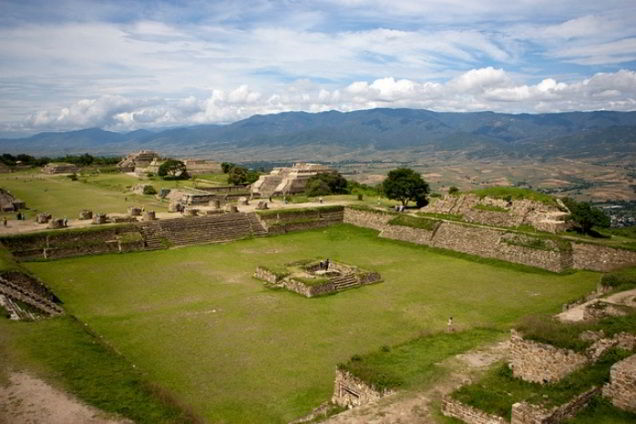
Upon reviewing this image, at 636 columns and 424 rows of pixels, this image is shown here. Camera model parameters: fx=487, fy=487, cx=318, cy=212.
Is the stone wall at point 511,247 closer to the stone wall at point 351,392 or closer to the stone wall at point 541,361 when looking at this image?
the stone wall at point 541,361

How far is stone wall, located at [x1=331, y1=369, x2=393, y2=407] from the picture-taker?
10876mm

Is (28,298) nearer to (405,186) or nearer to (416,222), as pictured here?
(416,222)

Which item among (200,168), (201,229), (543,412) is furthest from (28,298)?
(200,168)

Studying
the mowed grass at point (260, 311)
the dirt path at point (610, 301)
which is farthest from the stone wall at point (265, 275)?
the dirt path at point (610, 301)

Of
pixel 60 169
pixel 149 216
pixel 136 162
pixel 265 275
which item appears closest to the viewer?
pixel 265 275

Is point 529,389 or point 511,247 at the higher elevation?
point 529,389

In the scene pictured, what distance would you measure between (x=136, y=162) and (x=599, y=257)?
63.2m

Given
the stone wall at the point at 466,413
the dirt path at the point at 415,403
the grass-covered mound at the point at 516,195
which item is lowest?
the dirt path at the point at 415,403

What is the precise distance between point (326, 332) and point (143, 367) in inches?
227

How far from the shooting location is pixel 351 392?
36.9 ft

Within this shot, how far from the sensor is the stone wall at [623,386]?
8.94m

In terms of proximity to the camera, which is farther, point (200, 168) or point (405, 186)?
point (200, 168)

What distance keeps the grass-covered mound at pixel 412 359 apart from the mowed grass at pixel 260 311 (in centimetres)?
118

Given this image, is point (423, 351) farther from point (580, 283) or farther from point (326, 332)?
point (580, 283)
